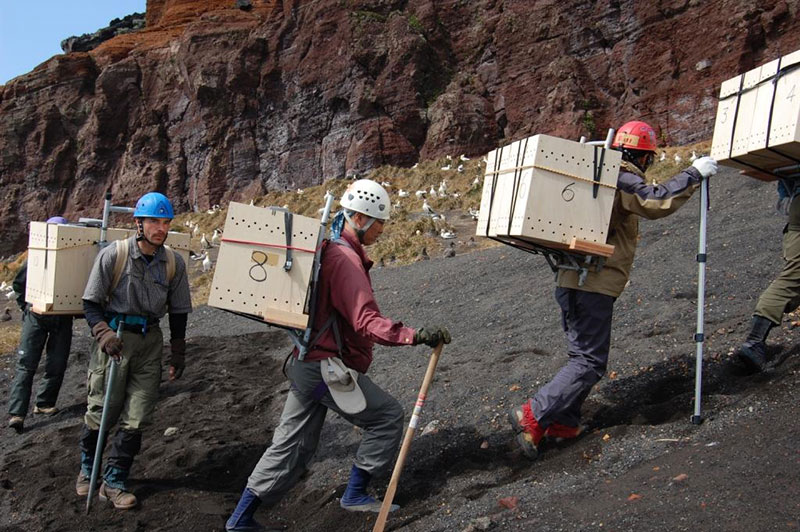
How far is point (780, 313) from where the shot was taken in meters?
5.53

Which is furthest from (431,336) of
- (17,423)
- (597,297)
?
(17,423)

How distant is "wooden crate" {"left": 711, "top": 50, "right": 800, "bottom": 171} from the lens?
198 inches

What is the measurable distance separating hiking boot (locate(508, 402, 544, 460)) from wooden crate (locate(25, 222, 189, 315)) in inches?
133

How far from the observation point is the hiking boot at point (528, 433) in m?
5.17

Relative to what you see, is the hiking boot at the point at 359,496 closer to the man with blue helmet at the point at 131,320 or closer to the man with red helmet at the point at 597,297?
the man with red helmet at the point at 597,297

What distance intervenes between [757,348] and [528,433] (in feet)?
6.25

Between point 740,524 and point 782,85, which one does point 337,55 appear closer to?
point 782,85

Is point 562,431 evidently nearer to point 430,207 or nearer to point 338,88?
point 430,207

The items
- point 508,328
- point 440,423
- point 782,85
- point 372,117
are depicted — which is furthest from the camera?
point 372,117

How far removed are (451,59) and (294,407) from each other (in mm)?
28870

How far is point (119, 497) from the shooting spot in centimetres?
569

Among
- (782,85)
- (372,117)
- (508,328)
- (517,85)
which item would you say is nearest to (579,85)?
(517,85)

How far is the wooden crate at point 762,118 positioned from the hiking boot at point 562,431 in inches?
92.5

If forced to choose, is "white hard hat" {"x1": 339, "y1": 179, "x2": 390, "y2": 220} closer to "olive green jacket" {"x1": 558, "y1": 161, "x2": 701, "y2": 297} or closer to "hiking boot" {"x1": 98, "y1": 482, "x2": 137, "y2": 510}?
"olive green jacket" {"x1": 558, "y1": 161, "x2": 701, "y2": 297}
